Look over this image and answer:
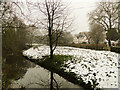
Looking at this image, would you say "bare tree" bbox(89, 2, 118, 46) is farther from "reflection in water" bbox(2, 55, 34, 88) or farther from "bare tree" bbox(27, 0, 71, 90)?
A: "reflection in water" bbox(2, 55, 34, 88)

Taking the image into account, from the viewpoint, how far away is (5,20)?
6082mm

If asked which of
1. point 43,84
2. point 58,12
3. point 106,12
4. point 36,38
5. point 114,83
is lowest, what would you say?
point 43,84

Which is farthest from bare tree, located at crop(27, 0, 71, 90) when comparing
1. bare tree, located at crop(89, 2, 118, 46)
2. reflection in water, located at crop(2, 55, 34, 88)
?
bare tree, located at crop(89, 2, 118, 46)

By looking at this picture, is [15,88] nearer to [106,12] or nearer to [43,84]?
[43,84]

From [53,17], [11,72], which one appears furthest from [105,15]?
[11,72]

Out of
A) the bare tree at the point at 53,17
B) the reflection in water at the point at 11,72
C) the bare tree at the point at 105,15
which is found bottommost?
the reflection in water at the point at 11,72

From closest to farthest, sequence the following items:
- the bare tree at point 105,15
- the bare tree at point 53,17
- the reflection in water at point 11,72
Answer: the reflection in water at point 11,72
the bare tree at point 53,17
the bare tree at point 105,15

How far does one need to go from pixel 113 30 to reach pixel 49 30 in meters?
12.9

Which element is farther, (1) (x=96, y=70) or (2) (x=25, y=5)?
(1) (x=96, y=70)

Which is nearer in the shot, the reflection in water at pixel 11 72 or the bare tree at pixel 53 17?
the reflection in water at pixel 11 72

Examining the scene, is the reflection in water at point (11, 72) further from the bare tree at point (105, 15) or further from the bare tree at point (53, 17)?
the bare tree at point (105, 15)

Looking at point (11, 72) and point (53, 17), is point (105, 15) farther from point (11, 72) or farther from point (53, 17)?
point (11, 72)

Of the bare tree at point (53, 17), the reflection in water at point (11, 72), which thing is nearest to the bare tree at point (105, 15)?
the bare tree at point (53, 17)

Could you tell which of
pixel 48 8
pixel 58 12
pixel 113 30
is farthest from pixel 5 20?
pixel 113 30
